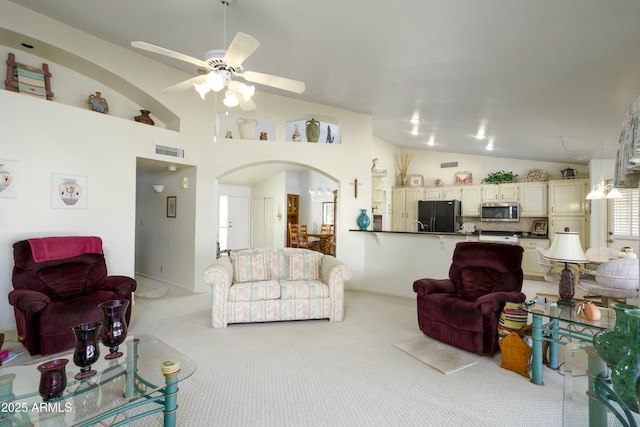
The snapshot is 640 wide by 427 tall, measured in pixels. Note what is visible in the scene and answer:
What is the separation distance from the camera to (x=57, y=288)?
10.4 feet

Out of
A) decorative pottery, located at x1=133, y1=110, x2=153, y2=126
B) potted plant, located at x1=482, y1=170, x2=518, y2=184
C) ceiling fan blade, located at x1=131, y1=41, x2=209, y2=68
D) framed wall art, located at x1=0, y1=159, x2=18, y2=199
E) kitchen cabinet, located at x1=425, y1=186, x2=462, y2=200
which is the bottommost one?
framed wall art, located at x1=0, y1=159, x2=18, y2=199

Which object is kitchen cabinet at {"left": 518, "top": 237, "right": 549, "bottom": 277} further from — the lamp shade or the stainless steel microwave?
the lamp shade

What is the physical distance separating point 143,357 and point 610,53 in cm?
399

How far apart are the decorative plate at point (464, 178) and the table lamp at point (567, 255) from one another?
5139mm

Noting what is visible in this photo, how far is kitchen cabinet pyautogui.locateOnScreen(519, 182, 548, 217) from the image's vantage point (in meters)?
6.40

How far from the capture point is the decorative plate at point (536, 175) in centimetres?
652

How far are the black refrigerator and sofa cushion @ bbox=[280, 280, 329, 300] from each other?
440 centimetres

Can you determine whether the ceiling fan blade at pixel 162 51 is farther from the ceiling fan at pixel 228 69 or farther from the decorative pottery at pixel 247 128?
the decorative pottery at pixel 247 128

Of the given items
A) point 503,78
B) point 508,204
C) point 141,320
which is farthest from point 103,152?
point 508,204

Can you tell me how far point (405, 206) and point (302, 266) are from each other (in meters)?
4.51

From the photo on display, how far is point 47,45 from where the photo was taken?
3.58 m

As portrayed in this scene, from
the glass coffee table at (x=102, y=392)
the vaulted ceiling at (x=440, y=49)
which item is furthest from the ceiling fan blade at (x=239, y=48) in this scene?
the glass coffee table at (x=102, y=392)

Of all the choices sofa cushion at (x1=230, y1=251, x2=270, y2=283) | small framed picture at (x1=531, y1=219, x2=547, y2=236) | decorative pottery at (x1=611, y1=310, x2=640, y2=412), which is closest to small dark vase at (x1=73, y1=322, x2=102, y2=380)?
sofa cushion at (x1=230, y1=251, x2=270, y2=283)

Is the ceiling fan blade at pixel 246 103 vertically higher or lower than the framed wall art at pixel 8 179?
higher
